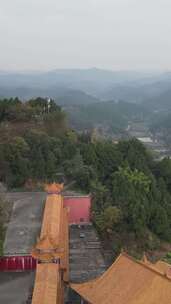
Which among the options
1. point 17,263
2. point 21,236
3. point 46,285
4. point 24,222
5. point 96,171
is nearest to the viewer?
point 46,285

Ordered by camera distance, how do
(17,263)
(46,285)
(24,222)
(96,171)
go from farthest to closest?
(96,171) → (24,222) → (17,263) → (46,285)

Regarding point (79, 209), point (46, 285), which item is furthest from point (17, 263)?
point (79, 209)

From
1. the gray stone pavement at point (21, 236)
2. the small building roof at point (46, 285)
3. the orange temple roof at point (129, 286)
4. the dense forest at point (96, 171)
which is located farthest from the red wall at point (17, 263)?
the dense forest at point (96, 171)

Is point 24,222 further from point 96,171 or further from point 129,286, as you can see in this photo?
point 96,171

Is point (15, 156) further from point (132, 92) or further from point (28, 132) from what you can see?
point (132, 92)

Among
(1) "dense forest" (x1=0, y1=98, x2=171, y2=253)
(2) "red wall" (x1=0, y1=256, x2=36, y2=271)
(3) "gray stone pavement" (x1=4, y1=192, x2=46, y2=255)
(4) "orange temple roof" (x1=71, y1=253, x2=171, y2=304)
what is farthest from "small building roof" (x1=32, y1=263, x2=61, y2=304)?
(1) "dense forest" (x1=0, y1=98, x2=171, y2=253)

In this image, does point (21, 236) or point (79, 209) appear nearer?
point (21, 236)

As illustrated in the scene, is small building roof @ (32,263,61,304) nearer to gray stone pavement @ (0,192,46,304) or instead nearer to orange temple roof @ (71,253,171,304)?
orange temple roof @ (71,253,171,304)
